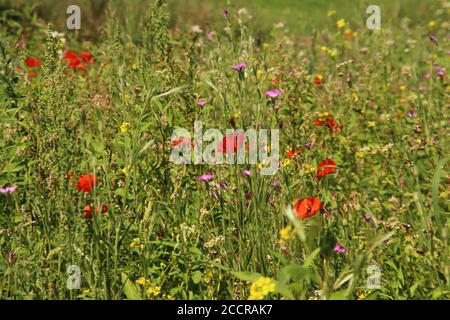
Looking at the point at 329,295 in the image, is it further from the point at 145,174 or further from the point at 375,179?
the point at 375,179

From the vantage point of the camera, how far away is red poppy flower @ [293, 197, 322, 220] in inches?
77.2

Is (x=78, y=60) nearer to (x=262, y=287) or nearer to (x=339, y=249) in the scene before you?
(x=339, y=249)

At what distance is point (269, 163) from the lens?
2203mm

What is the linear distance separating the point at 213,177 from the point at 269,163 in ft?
0.63

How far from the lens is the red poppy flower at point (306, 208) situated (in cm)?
196

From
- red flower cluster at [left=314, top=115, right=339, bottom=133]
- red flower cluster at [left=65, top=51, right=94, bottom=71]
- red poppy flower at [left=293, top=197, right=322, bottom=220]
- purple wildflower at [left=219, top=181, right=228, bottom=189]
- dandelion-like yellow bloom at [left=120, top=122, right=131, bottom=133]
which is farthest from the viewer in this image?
red flower cluster at [left=65, top=51, right=94, bottom=71]

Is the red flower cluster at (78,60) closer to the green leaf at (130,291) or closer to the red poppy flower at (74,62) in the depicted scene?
the red poppy flower at (74,62)

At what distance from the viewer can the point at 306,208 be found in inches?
78.0

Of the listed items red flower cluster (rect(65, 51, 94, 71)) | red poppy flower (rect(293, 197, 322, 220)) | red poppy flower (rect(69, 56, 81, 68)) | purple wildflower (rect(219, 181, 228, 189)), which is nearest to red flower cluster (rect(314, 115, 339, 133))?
purple wildflower (rect(219, 181, 228, 189))

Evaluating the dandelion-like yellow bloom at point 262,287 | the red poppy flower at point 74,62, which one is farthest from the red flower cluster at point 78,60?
the dandelion-like yellow bloom at point 262,287

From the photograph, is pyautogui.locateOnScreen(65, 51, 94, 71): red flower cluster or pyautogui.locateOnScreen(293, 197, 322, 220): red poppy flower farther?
pyautogui.locateOnScreen(65, 51, 94, 71): red flower cluster

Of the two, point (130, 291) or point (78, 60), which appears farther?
point (78, 60)

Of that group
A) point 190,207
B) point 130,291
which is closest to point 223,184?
point 190,207

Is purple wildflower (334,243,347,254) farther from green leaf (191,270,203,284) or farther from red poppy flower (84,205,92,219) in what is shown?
red poppy flower (84,205,92,219)
